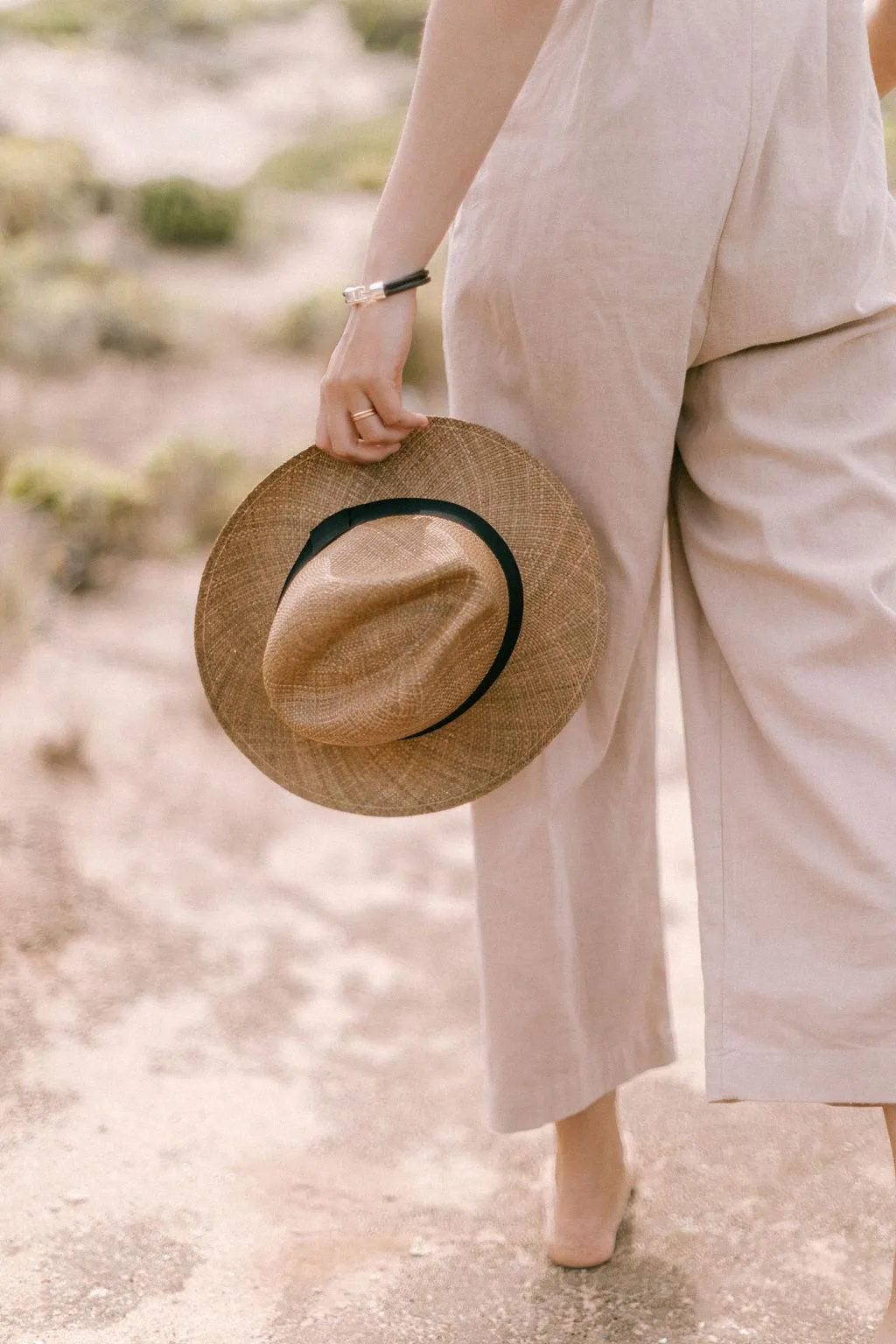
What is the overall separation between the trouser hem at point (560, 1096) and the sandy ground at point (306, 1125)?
0.22m

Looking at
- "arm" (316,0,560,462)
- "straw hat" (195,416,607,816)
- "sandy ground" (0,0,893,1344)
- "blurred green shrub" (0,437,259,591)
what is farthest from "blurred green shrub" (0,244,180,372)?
"arm" (316,0,560,462)

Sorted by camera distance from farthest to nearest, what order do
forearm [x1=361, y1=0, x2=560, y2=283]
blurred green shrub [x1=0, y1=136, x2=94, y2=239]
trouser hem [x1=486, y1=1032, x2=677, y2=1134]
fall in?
1. blurred green shrub [x1=0, y1=136, x2=94, y2=239]
2. trouser hem [x1=486, y1=1032, x2=677, y2=1134]
3. forearm [x1=361, y1=0, x2=560, y2=283]

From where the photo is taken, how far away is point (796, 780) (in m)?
1.29

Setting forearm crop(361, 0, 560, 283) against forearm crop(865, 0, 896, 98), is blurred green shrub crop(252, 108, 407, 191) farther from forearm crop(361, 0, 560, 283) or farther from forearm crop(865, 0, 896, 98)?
forearm crop(361, 0, 560, 283)

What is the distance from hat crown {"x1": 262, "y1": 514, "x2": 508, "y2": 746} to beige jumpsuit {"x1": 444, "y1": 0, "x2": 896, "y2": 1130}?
15cm

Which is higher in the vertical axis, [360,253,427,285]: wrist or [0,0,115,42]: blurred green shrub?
[0,0,115,42]: blurred green shrub

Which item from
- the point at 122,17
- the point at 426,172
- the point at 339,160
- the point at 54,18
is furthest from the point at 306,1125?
the point at 122,17

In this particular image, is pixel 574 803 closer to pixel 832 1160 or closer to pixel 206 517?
pixel 832 1160

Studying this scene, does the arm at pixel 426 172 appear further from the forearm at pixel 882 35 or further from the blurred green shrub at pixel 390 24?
the blurred green shrub at pixel 390 24

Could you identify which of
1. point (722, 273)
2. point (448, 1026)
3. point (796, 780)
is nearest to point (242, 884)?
point (448, 1026)

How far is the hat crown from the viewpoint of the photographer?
4.21ft

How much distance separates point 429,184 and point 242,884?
1.72m

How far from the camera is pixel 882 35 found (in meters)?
1.43

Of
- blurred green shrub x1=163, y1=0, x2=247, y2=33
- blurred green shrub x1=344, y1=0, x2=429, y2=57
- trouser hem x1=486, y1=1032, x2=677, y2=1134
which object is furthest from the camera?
blurred green shrub x1=344, y1=0, x2=429, y2=57
